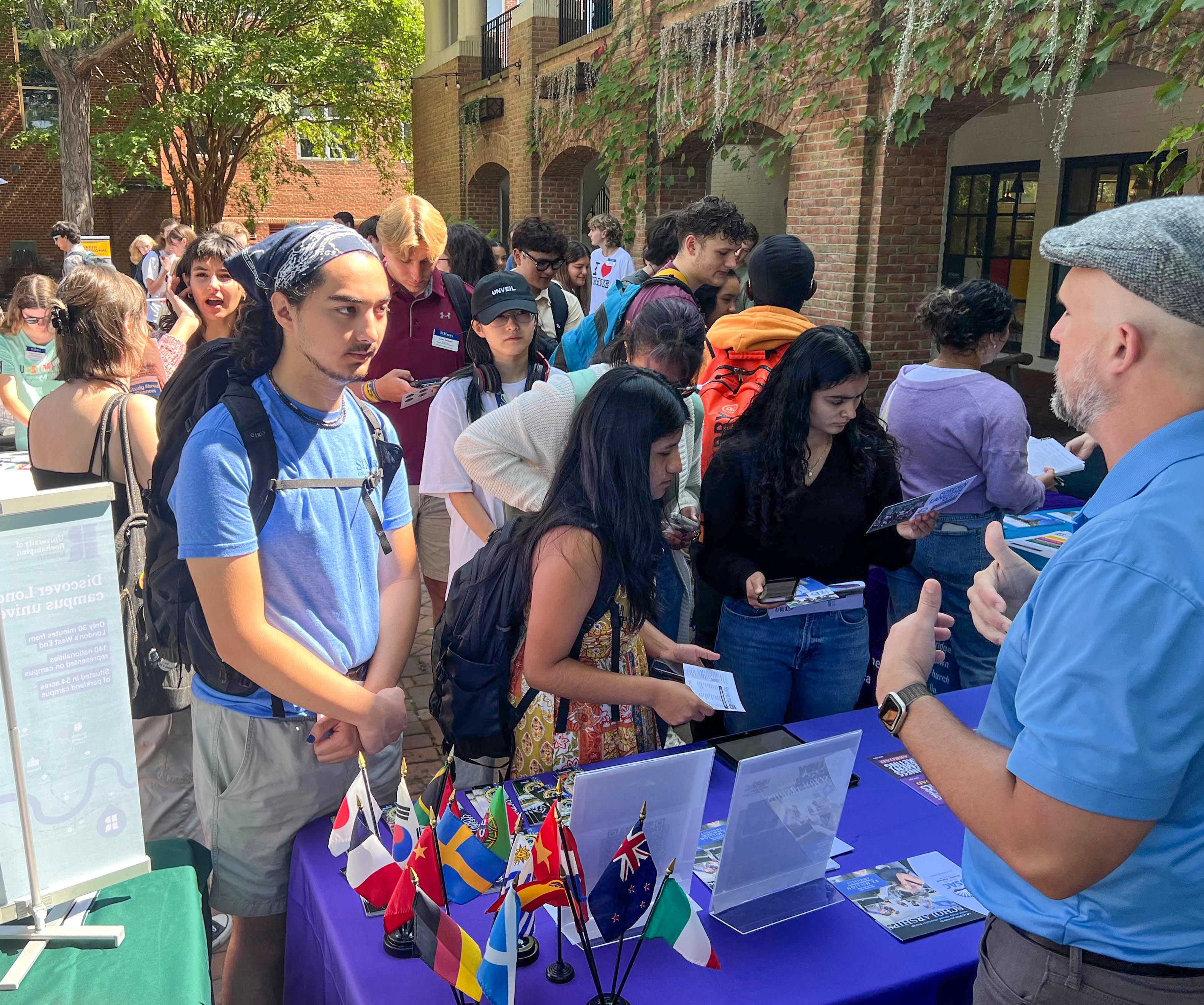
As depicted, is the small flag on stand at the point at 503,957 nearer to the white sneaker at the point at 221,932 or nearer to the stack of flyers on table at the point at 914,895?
the stack of flyers on table at the point at 914,895

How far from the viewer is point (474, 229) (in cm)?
472

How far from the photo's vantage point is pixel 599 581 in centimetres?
204

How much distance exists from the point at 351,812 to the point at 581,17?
14.5 meters

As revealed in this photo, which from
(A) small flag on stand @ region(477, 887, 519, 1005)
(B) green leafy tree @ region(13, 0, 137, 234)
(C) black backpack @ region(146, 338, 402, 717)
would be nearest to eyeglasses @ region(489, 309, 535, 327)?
(C) black backpack @ region(146, 338, 402, 717)

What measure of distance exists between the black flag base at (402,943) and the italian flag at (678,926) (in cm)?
44

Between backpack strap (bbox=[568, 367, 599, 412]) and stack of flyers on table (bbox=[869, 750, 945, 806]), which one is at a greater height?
backpack strap (bbox=[568, 367, 599, 412])

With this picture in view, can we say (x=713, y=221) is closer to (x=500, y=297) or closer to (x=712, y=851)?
(x=500, y=297)

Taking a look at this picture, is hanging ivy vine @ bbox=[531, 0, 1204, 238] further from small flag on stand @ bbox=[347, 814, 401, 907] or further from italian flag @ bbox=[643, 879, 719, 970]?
small flag on stand @ bbox=[347, 814, 401, 907]

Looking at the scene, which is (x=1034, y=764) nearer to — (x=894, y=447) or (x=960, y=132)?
(x=894, y=447)

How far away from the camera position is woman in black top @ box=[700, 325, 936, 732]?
2.72 meters

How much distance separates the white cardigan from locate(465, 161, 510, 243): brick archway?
15429mm

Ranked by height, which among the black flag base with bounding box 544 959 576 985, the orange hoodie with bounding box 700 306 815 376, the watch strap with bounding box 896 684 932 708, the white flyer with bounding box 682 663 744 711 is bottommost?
the black flag base with bounding box 544 959 576 985

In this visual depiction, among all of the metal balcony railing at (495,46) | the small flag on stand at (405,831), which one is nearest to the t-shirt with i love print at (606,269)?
the small flag on stand at (405,831)

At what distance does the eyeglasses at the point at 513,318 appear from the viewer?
324 cm
